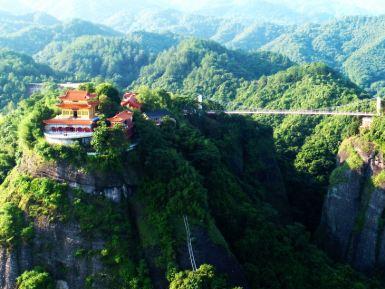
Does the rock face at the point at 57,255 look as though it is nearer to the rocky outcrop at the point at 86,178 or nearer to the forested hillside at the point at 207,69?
the rocky outcrop at the point at 86,178

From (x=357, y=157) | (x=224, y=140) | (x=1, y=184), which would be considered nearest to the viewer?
(x=1, y=184)

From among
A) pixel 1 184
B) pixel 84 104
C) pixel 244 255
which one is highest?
pixel 84 104

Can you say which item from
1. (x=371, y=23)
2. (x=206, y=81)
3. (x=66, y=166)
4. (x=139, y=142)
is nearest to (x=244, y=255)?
(x=139, y=142)

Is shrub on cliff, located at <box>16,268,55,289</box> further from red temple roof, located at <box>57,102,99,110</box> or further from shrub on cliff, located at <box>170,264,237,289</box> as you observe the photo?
red temple roof, located at <box>57,102,99,110</box>

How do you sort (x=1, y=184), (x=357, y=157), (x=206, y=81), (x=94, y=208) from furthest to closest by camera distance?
(x=206, y=81) < (x=357, y=157) < (x=1, y=184) < (x=94, y=208)

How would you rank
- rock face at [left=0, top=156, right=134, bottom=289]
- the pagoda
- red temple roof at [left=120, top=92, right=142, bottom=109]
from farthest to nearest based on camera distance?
red temple roof at [left=120, top=92, right=142, bottom=109]
the pagoda
rock face at [left=0, top=156, right=134, bottom=289]

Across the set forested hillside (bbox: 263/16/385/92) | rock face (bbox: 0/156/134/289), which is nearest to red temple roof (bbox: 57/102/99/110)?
rock face (bbox: 0/156/134/289)

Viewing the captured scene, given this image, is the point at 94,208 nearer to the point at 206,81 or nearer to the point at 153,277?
the point at 153,277
